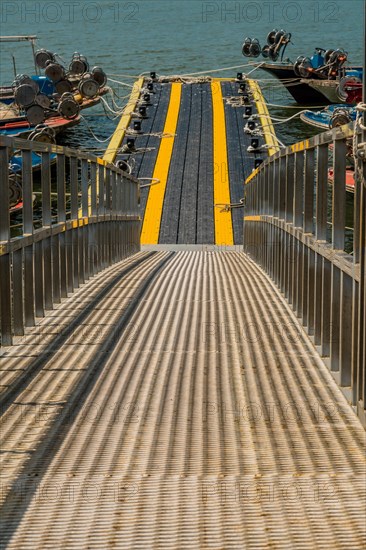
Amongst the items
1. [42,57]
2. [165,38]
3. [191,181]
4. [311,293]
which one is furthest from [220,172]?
[165,38]

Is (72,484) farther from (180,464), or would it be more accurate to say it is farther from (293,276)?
(293,276)

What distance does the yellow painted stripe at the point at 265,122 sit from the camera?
29484mm

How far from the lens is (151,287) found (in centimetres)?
922

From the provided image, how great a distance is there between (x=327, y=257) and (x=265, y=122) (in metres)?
27.8

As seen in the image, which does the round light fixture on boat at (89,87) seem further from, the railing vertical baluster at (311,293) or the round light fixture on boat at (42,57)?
the railing vertical baluster at (311,293)

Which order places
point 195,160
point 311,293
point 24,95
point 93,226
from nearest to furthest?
point 311,293 → point 93,226 → point 195,160 → point 24,95

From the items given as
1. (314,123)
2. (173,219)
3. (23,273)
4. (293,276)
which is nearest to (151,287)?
(293,276)

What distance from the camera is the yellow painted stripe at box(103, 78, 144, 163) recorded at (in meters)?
29.7

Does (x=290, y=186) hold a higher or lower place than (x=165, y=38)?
lower

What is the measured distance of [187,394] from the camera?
5223 mm

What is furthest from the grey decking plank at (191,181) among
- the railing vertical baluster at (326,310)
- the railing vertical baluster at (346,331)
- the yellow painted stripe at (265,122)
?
the railing vertical baluster at (346,331)

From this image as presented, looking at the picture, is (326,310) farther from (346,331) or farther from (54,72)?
(54,72)

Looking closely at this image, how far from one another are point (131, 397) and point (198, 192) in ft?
72.4

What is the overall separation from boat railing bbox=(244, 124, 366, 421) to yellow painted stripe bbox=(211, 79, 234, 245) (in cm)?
1362
